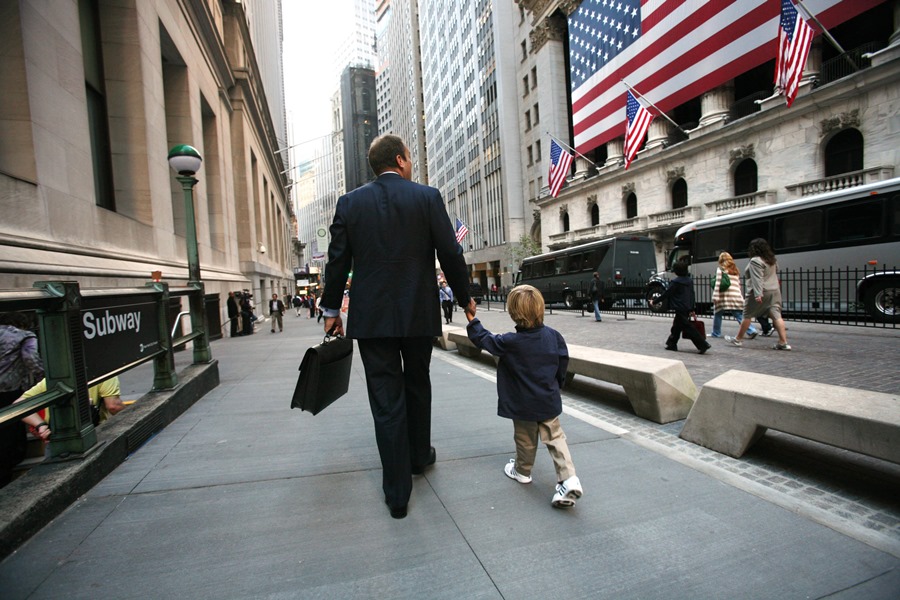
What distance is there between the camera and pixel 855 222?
11930 mm

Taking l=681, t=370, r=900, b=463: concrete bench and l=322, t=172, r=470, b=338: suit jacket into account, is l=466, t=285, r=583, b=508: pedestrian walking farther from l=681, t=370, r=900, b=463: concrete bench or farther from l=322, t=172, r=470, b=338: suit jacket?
l=681, t=370, r=900, b=463: concrete bench

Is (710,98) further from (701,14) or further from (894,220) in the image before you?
(894,220)

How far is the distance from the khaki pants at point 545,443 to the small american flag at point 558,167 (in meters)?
25.3

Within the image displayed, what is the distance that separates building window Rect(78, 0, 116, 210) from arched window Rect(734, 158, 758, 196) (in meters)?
28.6

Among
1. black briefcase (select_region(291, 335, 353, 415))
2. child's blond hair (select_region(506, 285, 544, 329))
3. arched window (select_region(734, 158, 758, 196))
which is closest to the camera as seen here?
black briefcase (select_region(291, 335, 353, 415))

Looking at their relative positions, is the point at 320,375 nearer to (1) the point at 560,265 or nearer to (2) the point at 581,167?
(1) the point at 560,265

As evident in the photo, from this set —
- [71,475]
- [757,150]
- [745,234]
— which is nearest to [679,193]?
[757,150]

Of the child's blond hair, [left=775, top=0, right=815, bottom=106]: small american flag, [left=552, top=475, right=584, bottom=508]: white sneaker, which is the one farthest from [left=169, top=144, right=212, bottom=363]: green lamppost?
[left=775, top=0, right=815, bottom=106]: small american flag

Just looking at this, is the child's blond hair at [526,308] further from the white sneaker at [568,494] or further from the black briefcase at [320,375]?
the black briefcase at [320,375]

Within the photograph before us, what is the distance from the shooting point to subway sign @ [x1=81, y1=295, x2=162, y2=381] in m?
3.19

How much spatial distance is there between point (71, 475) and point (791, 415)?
437cm

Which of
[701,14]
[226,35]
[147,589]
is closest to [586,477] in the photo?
[147,589]

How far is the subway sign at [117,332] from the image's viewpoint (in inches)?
125

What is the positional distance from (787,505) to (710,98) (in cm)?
2959
